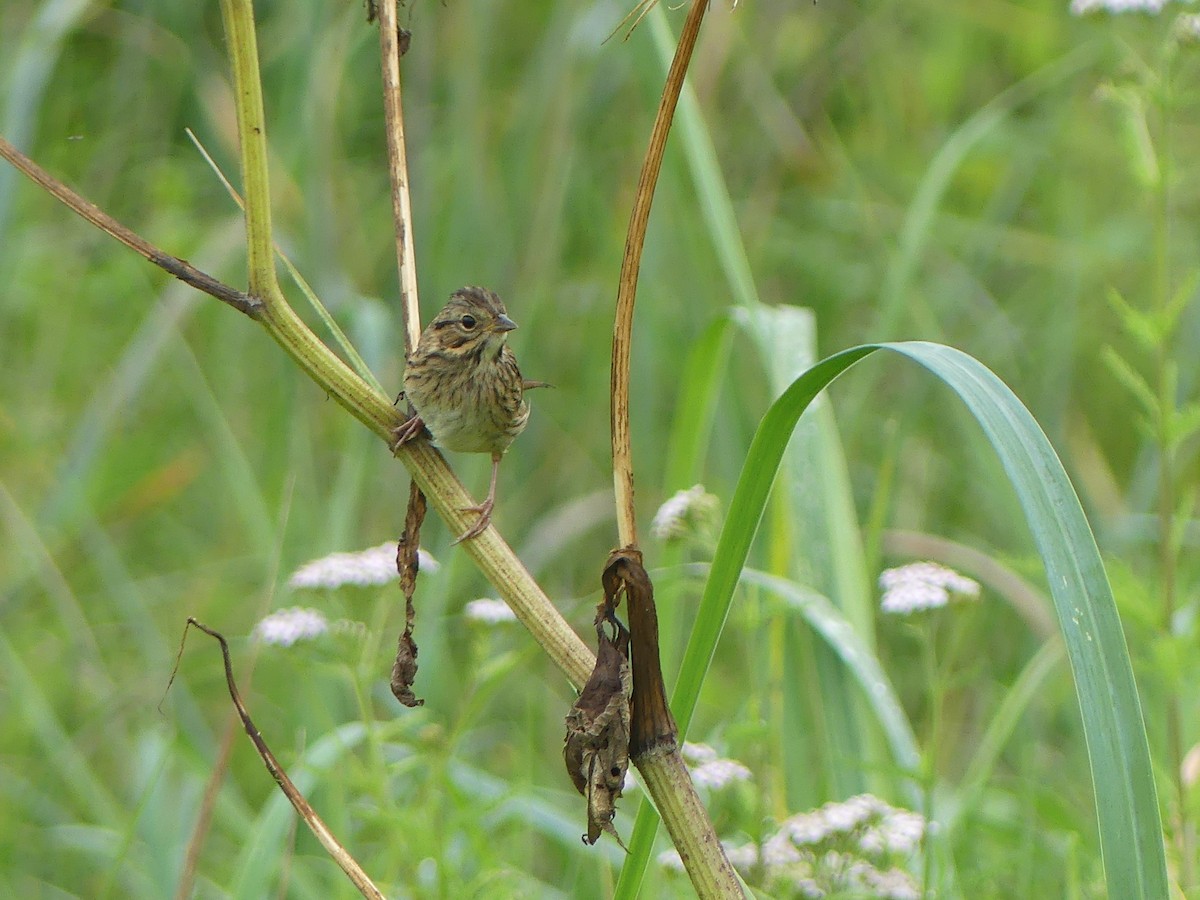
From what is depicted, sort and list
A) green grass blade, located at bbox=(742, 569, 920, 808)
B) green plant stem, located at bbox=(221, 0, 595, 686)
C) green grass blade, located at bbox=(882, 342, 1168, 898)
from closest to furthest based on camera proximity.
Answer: green grass blade, located at bbox=(882, 342, 1168, 898), green plant stem, located at bbox=(221, 0, 595, 686), green grass blade, located at bbox=(742, 569, 920, 808)

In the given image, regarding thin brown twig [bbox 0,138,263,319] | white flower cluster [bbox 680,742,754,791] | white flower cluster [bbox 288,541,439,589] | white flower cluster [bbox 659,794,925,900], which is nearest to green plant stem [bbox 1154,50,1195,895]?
white flower cluster [bbox 659,794,925,900]

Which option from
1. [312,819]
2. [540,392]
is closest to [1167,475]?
[312,819]

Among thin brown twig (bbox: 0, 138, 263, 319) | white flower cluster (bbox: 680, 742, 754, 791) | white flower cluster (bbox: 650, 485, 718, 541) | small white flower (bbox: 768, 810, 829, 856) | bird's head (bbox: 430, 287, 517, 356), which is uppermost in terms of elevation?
bird's head (bbox: 430, 287, 517, 356)

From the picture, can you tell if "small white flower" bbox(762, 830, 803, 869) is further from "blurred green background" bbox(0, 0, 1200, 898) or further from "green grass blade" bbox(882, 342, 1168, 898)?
"green grass blade" bbox(882, 342, 1168, 898)

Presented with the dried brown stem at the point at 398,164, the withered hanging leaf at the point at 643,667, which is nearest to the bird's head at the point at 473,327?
the dried brown stem at the point at 398,164

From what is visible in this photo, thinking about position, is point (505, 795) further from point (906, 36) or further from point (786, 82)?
point (906, 36)

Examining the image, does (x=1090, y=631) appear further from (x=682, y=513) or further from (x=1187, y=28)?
(x=1187, y=28)
